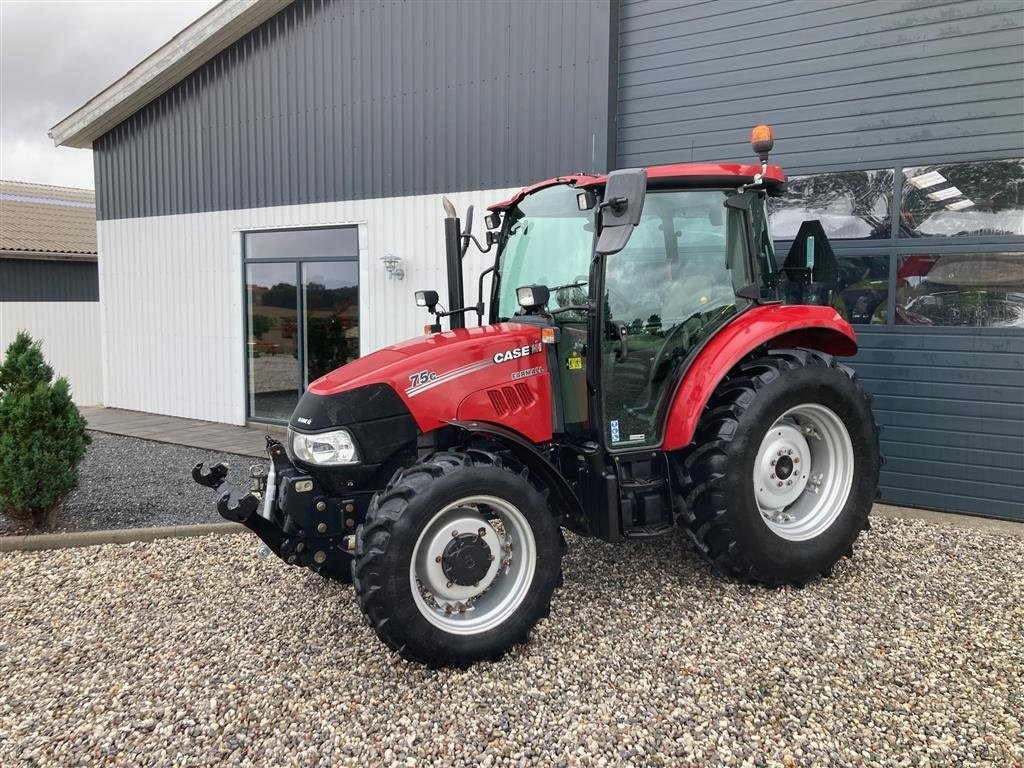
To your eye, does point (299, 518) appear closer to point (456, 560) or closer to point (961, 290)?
point (456, 560)

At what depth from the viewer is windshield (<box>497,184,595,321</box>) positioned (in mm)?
3994

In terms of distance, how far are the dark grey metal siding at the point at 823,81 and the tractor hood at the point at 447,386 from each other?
373 centimetres

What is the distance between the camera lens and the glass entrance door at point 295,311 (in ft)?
29.7

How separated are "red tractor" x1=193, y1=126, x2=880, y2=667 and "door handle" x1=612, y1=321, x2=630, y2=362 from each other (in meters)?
0.01

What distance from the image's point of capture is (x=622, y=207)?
3393 millimetres

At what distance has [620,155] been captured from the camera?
23.5 feet

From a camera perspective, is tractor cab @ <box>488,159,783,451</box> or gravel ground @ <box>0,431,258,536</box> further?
gravel ground @ <box>0,431,258,536</box>

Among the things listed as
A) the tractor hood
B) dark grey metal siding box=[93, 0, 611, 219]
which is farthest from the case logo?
dark grey metal siding box=[93, 0, 611, 219]

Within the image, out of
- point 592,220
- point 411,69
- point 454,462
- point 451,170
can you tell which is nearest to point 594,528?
point 454,462

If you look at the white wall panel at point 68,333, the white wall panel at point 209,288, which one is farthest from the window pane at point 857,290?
the white wall panel at point 68,333

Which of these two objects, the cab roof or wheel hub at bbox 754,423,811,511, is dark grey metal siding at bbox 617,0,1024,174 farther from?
wheel hub at bbox 754,423,811,511

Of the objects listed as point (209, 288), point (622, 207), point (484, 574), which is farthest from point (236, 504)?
point (209, 288)

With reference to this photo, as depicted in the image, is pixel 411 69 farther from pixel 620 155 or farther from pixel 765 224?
pixel 765 224

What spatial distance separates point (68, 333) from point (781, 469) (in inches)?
610
